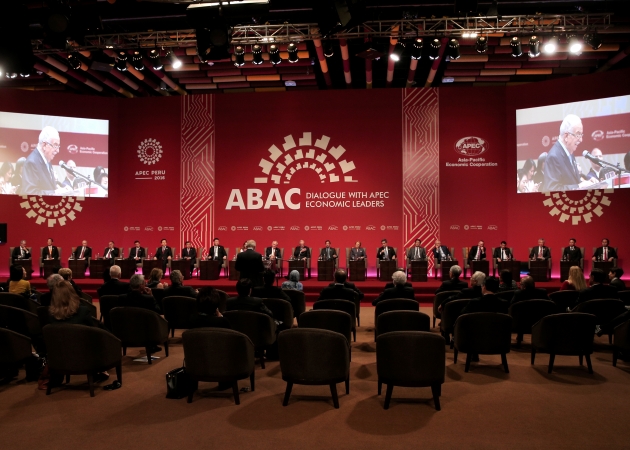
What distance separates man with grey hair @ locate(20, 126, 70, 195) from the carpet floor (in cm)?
856

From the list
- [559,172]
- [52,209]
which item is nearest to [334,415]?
[559,172]

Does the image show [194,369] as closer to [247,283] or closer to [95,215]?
[247,283]

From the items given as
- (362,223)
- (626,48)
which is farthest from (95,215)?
(626,48)

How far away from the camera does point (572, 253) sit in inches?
423

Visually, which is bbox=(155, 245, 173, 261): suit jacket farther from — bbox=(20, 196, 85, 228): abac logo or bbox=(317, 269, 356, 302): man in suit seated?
bbox=(317, 269, 356, 302): man in suit seated

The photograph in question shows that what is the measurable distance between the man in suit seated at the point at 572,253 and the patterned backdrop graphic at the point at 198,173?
7.98m

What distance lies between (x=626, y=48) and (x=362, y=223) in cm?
640

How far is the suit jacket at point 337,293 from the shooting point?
20.1 feet

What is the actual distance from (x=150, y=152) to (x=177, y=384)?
978 centimetres

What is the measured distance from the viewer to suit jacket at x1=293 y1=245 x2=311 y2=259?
1147 cm

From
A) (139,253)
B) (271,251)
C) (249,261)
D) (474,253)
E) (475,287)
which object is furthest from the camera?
(139,253)

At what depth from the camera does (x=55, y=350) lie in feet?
13.5

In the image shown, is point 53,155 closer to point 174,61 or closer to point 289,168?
point 174,61

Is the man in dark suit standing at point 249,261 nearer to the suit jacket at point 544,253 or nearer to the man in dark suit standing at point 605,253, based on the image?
the suit jacket at point 544,253
